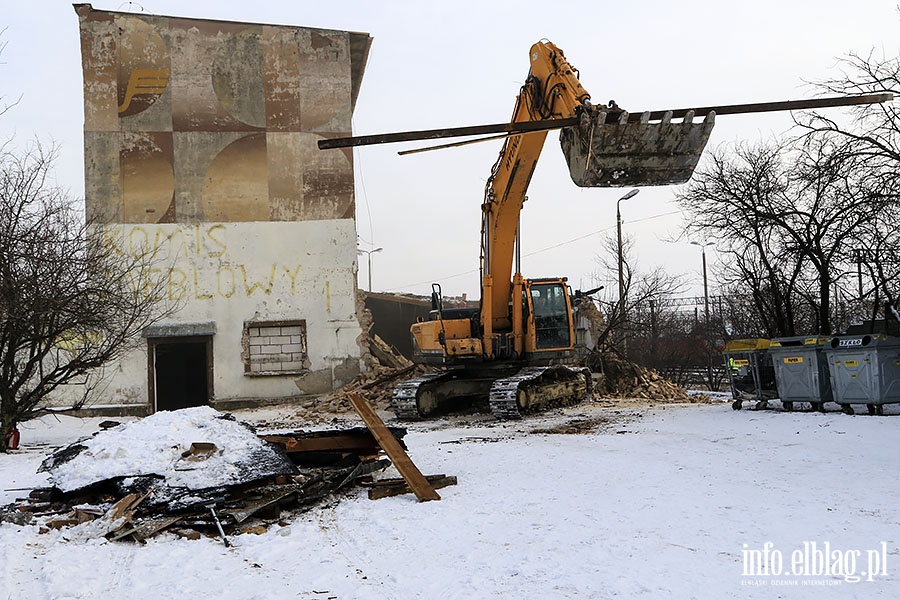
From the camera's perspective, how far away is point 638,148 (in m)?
9.45

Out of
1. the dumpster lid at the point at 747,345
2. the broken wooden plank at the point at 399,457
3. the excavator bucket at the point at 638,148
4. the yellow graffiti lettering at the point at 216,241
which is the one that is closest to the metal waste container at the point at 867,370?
the dumpster lid at the point at 747,345

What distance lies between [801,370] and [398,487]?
857cm

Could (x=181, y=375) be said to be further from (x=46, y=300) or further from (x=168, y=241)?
(x=46, y=300)

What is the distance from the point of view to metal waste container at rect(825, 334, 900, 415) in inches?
490

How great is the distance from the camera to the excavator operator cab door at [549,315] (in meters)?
16.5

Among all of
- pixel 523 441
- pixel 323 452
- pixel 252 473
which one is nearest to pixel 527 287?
pixel 523 441

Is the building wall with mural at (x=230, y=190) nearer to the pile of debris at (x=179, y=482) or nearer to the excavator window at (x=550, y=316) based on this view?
the excavator window at (x=550, y=316)

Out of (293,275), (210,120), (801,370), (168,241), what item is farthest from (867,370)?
(210,120)

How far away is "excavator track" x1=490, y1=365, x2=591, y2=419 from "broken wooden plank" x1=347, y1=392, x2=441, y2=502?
614 cm

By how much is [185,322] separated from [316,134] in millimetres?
6532

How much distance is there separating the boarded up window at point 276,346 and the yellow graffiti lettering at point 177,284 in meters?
1.96

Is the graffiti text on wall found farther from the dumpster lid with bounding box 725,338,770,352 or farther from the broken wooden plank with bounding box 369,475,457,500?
the broken wooden plank with bounding box 369,475,457,500

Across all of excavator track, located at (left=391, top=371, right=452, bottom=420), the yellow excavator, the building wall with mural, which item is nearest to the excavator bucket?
the yellow excavator

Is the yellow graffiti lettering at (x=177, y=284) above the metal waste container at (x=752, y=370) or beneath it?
above
